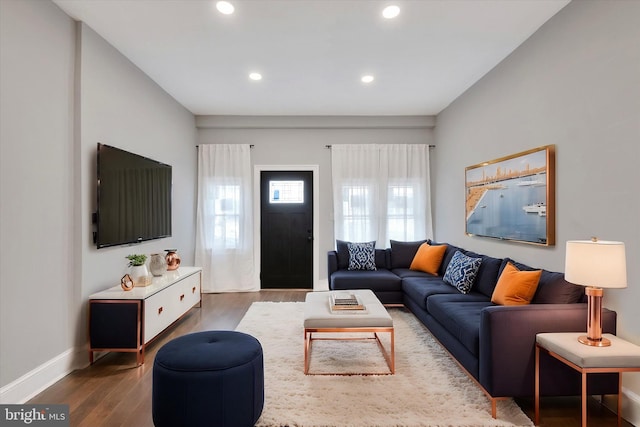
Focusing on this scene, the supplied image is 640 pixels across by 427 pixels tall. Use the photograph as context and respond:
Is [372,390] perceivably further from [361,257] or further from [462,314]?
[361,257]

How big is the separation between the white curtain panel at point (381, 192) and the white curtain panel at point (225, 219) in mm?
1526

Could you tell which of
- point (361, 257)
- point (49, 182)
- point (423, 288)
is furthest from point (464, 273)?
point (49, 182)

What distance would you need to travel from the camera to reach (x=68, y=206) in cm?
271

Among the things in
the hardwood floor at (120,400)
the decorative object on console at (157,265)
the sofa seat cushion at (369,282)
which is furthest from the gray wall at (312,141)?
the hardwood floor at (120,400)

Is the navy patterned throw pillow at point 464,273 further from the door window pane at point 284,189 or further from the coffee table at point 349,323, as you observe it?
the door window pane at point 284,189

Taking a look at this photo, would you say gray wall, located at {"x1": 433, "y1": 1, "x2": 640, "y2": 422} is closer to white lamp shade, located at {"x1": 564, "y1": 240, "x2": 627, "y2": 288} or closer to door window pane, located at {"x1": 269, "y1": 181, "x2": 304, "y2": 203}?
white lamp shade, located at {"x1": 564, "y1": 240, "x2": 627, "y2": 288}

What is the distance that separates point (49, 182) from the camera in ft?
8.27

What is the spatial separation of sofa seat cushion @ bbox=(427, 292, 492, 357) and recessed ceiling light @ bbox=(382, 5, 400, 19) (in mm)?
2529

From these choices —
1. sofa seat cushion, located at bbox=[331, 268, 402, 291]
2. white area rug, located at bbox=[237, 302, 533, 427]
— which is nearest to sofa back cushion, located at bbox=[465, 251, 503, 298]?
white area rug, located at bbox=[237, 302, 533, 427]

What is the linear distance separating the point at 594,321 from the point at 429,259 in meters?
2.57

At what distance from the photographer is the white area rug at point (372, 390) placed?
2055 mm

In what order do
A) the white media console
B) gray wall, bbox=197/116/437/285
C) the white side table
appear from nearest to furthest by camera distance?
1. the white side table
2. the white media console
3. gray wall, bbox=197/116/437/285

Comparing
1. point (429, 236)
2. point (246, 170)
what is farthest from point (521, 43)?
point (246, 170)

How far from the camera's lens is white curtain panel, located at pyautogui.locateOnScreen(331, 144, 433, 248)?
552cm
